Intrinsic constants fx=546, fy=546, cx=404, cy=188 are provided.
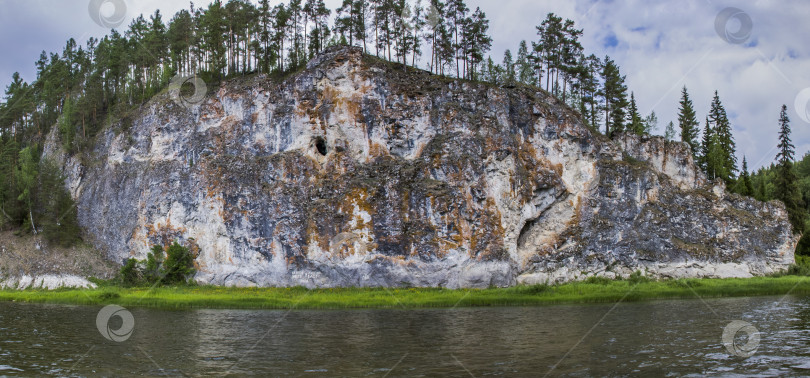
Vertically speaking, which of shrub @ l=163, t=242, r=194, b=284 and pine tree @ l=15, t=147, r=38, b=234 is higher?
pine tree @ l=15, t=147, r=38, b=234

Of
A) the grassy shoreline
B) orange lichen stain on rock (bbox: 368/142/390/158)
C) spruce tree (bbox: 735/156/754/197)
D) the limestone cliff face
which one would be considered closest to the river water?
the grassy shoreline

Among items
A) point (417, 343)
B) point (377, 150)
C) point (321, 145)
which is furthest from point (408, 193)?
point (417, 343)

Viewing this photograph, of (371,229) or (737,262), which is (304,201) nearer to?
(371,229)

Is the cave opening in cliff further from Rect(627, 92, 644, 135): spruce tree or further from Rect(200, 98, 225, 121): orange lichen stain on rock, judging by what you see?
Rect(627, 92, 644, 135): spruce tree

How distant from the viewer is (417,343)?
25344 mm

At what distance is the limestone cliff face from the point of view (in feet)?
167

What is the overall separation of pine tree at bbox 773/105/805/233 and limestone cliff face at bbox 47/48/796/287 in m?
6.81

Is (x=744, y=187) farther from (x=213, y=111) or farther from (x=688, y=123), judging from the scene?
(x=213, y=111)

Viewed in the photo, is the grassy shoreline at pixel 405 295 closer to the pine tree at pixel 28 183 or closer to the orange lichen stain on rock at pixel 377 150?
the orange lichen stain on rock at pixel 377 150

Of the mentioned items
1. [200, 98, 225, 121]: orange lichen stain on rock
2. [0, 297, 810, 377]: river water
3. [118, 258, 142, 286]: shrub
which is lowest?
[0, 297, 810, 377]: river water

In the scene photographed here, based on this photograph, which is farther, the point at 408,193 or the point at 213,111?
the point at 213,111

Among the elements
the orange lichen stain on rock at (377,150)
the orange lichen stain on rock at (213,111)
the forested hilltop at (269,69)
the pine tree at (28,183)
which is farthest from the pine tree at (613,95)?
the pine tree at (28,183)

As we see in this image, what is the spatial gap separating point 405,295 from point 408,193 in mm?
10524

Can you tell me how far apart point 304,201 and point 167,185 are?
55.2 feet
